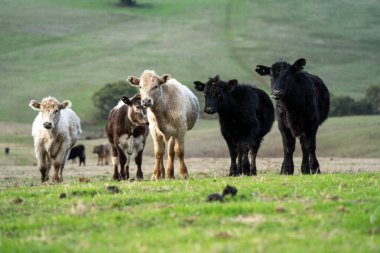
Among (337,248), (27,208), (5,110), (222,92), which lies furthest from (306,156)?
(5,110)

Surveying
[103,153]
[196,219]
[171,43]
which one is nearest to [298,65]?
[196,219]

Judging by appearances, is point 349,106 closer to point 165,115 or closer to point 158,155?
point 158,155

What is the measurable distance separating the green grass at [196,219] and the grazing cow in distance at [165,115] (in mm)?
5440

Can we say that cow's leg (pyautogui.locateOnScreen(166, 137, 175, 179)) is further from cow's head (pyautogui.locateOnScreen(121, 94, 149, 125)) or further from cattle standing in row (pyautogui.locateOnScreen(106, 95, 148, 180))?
cattle standing in row (pyautogui.locateOnScreen(106, 95, 148, 180))

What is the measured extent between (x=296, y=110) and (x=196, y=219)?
9425 millimetres

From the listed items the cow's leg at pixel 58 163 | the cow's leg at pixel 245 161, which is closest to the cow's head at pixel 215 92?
the cow's leg at pixel 245 161

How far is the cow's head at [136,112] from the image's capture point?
22188 mm

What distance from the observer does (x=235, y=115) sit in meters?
20.4

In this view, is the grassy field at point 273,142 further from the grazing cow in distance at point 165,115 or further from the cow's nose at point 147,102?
the cow's nose at point 147,102

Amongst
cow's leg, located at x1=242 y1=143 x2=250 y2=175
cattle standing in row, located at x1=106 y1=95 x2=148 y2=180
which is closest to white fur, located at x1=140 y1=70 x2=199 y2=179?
cow's leg, located at x1=242 y1=143 x2=250 y2=175

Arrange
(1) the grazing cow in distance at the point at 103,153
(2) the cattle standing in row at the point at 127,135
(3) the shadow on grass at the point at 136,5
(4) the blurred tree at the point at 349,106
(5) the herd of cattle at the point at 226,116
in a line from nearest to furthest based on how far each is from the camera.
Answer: (5) the herd of cattle at the point at 226,116
(2) the cattle standing in row at the point at 127,135
(1) the grazing cow in distance at the point at 103,153
(4) the blurred tree at the point at 349,106
(3) the shadow on grass at the point at 136,5

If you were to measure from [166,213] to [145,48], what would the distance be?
10512cm

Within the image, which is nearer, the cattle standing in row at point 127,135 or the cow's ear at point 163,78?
the cow's ear at point 163,78

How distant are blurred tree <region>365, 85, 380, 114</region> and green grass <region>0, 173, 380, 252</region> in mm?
69420
